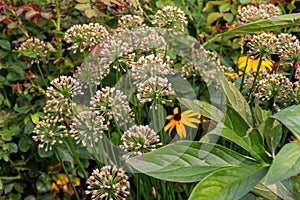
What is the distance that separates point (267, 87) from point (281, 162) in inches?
13.9

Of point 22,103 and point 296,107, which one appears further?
point 22,103

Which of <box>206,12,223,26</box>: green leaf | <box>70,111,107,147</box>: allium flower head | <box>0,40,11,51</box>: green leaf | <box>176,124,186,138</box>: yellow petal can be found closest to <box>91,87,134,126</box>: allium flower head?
<box>70,111,107,147</box>: allium flower head

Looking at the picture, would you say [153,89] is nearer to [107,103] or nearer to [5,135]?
[107,103]

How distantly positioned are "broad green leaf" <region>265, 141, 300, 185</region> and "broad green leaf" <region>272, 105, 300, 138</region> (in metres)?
0.02

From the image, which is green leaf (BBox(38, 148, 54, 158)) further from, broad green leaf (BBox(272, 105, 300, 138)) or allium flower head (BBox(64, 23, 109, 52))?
broad green leaf (BBox(272, 105, 300, 138))

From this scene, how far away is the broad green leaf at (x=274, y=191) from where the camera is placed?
950mm

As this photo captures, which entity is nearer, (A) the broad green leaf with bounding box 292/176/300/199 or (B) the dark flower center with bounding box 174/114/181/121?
(A) the broad green leaf with bounding box 292/176/300/199

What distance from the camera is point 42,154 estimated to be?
56.3 inches

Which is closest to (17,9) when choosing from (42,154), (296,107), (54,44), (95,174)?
(54,44)

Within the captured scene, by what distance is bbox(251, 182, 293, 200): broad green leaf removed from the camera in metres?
0.95

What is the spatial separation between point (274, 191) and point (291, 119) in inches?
9.3

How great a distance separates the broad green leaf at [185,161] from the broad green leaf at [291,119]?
14 cm

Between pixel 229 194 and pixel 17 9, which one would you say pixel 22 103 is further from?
pixel 229 194

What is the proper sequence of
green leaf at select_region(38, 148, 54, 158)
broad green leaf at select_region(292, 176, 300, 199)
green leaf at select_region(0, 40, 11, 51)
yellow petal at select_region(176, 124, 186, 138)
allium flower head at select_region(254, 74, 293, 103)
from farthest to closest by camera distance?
green leaf at select_region(0, 40, 11, 51) → green leaf at select_region(38, 148, 54, 158) → yellow petal at select_region(176, 124, 186, 138) → allium flower head at select_region(254, 74, 293, 103) → broad green leaf at select_region(292, 176, 300, 199)
